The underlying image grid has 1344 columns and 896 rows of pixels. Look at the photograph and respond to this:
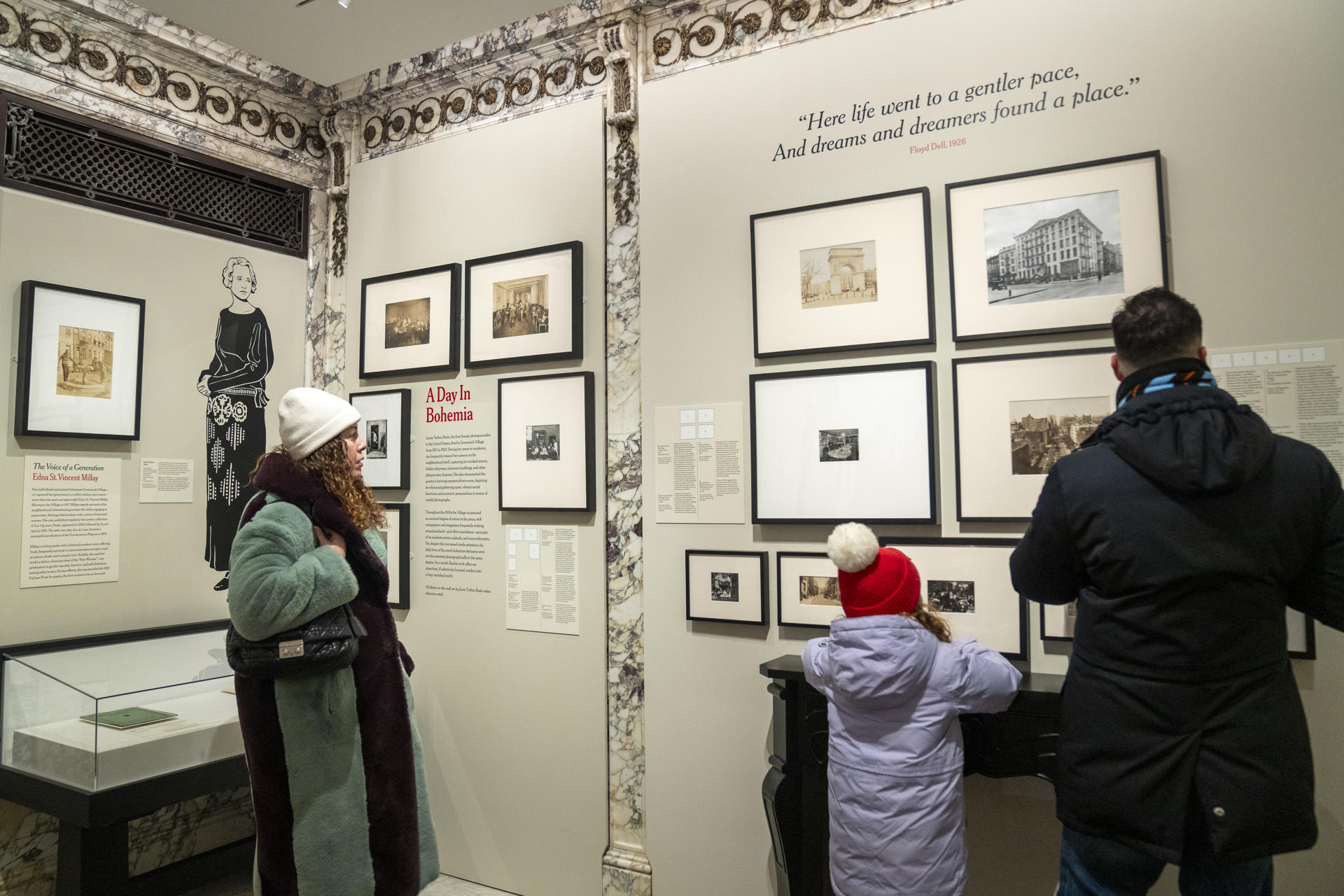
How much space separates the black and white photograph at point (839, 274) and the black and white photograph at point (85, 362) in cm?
288

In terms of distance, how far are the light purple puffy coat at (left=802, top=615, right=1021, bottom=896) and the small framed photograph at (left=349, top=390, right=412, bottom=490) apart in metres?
2.49

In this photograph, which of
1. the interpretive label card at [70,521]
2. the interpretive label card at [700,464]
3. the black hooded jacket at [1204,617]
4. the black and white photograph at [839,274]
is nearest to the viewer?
the black hooded jacket at [1204,617]

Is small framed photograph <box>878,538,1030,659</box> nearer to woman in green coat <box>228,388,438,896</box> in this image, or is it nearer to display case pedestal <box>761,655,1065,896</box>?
display case pedestal <box>761,655,1065,896</box>

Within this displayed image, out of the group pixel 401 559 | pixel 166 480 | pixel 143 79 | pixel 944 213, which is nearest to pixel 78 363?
pixel 166 480

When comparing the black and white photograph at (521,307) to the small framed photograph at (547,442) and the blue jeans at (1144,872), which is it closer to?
the small framed photograph at (547,442)

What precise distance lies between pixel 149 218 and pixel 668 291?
7.79ft

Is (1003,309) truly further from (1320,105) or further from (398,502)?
(398,502)

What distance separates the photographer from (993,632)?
2.62 metres

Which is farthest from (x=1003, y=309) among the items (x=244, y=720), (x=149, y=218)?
(x=149, y=218)

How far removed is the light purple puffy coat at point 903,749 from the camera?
6.70 ft

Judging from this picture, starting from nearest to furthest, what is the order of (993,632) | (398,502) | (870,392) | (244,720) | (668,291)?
(244,720) < (993,632) < (870,392) < (668,291) < (398,502)

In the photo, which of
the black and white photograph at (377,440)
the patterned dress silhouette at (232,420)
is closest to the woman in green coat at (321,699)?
the black and white photograph at (377,440)

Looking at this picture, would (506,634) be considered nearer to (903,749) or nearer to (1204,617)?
(903,749)

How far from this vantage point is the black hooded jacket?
1.57m
